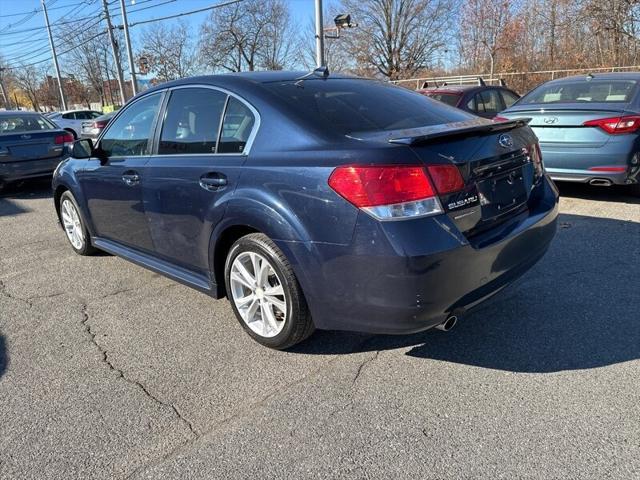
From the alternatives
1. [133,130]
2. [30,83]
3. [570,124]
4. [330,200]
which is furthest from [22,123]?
[30,83]

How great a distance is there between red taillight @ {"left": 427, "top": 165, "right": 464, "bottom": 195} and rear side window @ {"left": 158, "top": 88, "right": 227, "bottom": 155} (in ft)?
4.73

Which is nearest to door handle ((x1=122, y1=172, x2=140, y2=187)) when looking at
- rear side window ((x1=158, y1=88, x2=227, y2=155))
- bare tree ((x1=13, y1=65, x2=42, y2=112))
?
rear side window ((x1=158, y1=88, x2=227, y2=155))

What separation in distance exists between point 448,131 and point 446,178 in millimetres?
329

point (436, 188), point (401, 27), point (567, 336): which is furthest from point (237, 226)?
point (401, 27)

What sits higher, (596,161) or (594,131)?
(594,131)

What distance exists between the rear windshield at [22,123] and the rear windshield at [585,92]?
8.33m

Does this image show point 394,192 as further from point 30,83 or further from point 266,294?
point 30,83

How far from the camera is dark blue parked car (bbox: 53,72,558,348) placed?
90.0 inches

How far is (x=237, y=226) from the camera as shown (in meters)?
2.92

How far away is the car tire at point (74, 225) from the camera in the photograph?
187 inches

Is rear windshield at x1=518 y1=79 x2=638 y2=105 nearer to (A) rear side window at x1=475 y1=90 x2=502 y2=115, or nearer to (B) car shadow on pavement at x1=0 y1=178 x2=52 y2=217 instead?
(A) rear side window at x1=475 y1=90 x2=502 y2=115

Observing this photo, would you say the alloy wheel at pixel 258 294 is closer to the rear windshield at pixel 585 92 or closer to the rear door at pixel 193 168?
the rear door at pixel 193 168

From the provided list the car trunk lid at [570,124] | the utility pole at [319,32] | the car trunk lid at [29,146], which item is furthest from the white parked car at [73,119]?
the car trunk lid at [570,124]

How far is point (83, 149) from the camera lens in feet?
14.2
